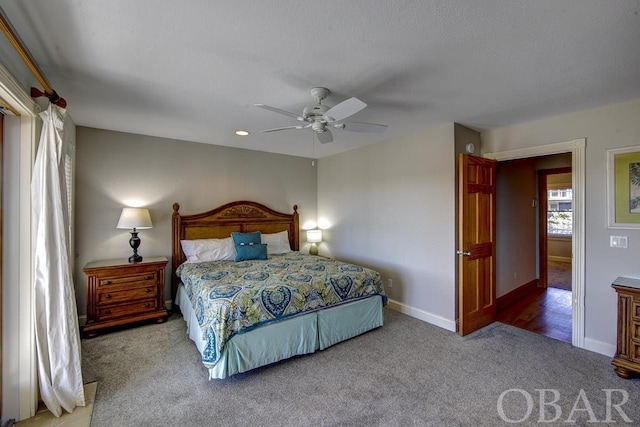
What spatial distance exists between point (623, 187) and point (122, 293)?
5393 mm

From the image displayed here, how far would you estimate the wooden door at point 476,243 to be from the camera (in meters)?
3.28

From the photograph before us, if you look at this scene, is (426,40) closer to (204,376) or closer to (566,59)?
(566,59)

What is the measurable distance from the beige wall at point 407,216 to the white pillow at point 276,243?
3.25 feet

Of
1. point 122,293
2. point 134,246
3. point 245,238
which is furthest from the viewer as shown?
point 245,238

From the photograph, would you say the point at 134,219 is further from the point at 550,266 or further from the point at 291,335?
the point at 550,266

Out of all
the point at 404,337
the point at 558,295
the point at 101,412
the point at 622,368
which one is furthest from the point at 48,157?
the point at 558,295

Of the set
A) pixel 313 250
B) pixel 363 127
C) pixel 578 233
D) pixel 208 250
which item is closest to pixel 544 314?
pixel 578 233

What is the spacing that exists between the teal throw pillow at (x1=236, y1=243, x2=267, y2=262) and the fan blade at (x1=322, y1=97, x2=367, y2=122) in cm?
248

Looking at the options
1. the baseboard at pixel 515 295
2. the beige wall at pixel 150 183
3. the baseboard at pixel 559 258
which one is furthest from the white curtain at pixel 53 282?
the baseboard at pixel 559 258

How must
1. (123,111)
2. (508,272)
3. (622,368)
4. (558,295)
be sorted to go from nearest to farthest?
1. (622,368)
2. (123,111)
3. (508,272)
4. (558,295)

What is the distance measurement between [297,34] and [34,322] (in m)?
2.62

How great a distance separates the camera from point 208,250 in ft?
13.6

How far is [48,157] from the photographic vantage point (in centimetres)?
204

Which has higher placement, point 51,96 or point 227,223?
point 51,96
